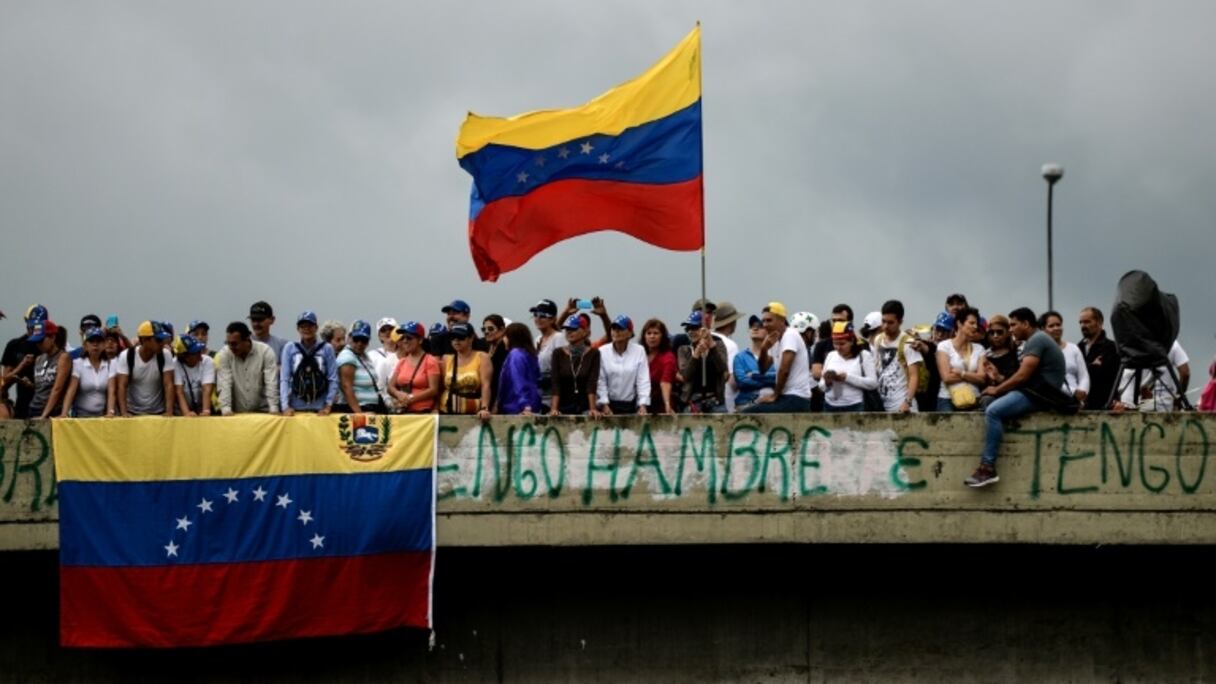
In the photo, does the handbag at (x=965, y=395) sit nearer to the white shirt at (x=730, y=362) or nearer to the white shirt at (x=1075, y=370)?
the white shirt at (x=1075, y=370)

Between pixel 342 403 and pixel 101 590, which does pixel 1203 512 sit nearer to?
pixel 342 403

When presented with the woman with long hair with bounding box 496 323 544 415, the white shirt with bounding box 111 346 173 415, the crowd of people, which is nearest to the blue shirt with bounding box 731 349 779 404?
the crowd of people

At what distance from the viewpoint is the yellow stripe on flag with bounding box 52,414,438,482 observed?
59.2ft

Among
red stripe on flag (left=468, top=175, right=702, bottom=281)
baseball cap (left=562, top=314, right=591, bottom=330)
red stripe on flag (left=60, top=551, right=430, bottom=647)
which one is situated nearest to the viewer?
red stripe on flag (left=60, top=551, right=430, bottom=647)

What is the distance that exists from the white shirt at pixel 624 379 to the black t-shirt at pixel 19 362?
20.5ft

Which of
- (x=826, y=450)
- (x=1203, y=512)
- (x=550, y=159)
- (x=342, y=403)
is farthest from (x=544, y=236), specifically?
(x=1203, y=512)

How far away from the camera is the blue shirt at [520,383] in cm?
1852

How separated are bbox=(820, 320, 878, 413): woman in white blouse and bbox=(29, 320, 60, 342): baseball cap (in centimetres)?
840

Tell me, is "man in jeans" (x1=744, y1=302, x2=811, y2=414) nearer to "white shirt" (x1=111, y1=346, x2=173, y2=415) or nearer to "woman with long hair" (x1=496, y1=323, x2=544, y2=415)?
"woman with long hair" (x1=496, y1=323, x2=544, y2=415)

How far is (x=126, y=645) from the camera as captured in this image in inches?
704

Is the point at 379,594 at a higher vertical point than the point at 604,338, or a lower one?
lower

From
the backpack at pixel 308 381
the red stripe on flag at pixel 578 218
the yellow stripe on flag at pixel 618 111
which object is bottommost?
the backpack at pixel 308 381

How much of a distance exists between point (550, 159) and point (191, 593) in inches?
241

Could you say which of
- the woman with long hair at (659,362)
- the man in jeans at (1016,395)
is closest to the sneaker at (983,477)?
the man in jeans at (1016,395)
